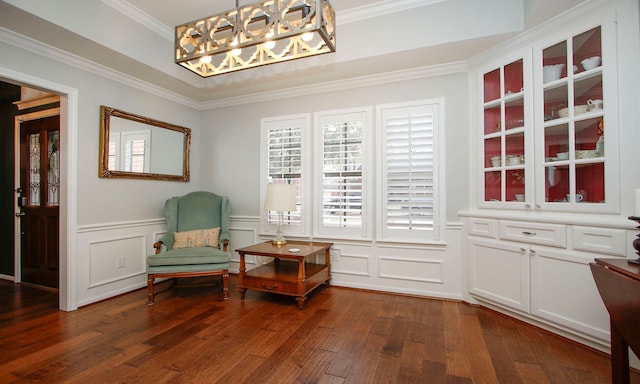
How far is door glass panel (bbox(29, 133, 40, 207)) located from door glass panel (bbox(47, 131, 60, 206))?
0.73 ft

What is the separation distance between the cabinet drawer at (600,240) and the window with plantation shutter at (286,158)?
260 cm

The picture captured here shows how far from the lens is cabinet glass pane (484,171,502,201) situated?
279 centimetres

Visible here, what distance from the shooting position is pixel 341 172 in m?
3.51

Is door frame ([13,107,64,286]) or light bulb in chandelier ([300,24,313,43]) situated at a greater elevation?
light bulb in chandelier ([300,24,313,43])

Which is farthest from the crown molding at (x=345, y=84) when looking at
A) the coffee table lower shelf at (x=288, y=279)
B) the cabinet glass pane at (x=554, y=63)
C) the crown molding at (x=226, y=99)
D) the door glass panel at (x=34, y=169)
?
the coffee table lower shelf at (x=288, y=279)

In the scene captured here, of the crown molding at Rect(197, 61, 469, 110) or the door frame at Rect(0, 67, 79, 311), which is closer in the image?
the door frame at Rect(0, 67, 79, 311)

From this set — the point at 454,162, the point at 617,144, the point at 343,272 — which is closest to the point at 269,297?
the point at 343,272

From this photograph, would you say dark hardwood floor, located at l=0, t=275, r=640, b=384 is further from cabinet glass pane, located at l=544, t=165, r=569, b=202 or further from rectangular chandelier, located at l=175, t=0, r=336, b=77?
rectangular chandelier, located at l=175, t=0, r=336, b=77

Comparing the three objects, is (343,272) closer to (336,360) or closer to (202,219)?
(336,360)

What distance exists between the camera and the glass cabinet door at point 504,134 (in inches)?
103

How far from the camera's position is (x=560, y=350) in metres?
2.11

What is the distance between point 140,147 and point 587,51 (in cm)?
430

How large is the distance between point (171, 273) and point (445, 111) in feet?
10.8

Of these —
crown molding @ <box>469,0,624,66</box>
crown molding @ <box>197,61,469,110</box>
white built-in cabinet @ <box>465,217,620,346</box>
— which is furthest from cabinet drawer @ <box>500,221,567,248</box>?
crown molding @ <box>197,61,469,110</box>
